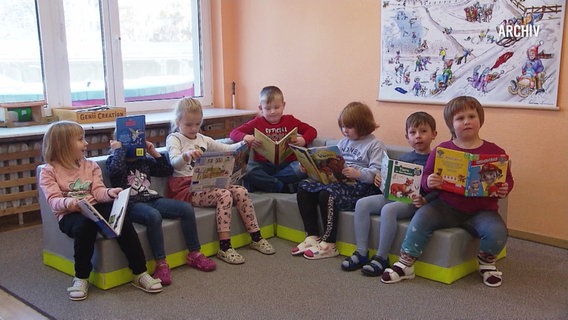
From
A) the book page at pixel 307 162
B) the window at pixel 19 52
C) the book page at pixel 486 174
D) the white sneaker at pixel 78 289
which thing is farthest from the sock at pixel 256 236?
the window at pixel 19 52

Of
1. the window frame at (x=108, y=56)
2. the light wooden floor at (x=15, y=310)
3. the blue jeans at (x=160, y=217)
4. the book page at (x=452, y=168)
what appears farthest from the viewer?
the window frame at (x=108, y=56)

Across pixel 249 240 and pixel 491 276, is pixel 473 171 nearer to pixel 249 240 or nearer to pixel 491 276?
pixel 491 276

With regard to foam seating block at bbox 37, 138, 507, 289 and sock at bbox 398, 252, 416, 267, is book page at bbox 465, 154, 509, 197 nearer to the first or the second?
foam seating block at bbox 37, 138, 507, 289

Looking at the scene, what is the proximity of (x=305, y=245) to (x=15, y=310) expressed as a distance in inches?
60.5

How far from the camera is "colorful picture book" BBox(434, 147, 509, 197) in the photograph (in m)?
2.72

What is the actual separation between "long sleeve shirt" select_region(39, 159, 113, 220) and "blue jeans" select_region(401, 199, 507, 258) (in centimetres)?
156

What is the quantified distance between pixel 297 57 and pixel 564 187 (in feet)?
7.28

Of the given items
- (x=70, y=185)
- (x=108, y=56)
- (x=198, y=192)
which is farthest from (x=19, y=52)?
(x=198, y=192)

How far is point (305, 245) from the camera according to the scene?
10.6 ft

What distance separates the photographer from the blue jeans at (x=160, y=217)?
9.34 ft

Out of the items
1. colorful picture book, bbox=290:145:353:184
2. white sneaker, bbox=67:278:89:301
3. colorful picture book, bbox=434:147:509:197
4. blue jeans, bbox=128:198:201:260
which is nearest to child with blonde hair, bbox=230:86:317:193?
colorful picture book, bbox=290:145:353:184

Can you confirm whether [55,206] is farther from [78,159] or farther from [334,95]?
[334,95]

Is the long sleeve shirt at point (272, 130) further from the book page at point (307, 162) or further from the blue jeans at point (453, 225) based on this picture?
the blue jeans at point (453, 225)

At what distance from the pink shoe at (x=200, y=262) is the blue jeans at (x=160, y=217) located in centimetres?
4
